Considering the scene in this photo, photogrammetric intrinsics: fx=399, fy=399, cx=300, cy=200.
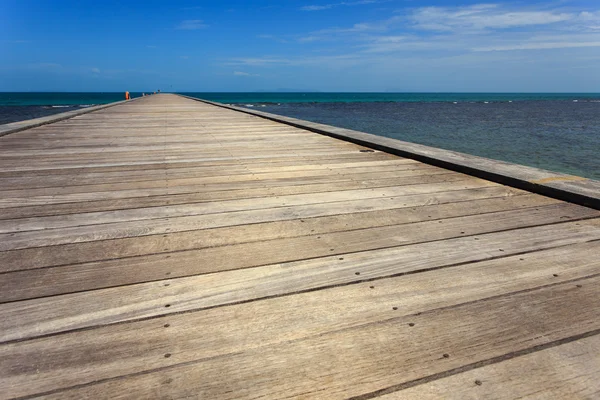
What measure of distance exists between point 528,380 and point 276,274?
0.84 m

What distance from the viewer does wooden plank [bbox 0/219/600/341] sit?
121 cm

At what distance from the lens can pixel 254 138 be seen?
5.21m

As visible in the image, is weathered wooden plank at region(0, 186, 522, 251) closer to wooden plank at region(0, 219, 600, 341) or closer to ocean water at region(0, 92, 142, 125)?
wooden plank at region(0, 219, 600, 341)

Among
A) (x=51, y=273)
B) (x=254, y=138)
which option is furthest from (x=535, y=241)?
(x=254, y=138)

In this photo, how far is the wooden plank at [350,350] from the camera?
94 cm

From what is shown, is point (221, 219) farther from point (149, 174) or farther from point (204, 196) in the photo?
point (149, 174)

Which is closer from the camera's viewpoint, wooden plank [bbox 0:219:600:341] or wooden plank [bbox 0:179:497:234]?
wooden plank [bbox 0:219:600:341]

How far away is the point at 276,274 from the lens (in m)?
1.48

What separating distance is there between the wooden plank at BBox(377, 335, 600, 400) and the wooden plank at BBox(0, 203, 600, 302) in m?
0.77

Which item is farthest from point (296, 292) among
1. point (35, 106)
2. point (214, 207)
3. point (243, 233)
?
point (35, 106)

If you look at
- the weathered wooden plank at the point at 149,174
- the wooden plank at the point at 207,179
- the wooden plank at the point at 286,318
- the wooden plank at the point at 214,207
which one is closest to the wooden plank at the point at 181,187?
the wooden plank at the point at 207,179

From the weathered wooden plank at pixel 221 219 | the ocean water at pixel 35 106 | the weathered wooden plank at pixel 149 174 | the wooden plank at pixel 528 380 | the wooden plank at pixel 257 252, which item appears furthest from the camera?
the ocean water at pixel 35 106

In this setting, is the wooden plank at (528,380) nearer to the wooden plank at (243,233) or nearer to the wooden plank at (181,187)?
the wooden plank at (243,233)

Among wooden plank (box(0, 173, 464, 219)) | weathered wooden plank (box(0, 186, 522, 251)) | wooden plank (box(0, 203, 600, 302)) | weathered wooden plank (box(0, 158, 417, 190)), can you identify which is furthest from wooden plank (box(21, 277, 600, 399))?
weathered wooden plank (box(0, 158, 417, 190))
